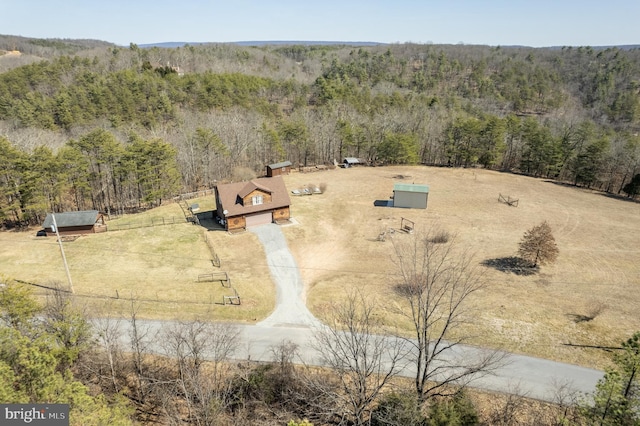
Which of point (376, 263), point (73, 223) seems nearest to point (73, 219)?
point (73, 223)

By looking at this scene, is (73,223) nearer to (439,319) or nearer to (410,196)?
(439,319)

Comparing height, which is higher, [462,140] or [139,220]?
[462,140]

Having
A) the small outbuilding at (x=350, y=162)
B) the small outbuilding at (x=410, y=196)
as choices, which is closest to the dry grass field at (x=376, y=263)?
the small outbuilding at (x=410, y=196)

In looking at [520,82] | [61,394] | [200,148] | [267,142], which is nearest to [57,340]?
[61,394]

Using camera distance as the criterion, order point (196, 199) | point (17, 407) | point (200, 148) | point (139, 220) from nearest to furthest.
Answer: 1. point (17, 407)
2. point (139, 220)
3. point (196, 199)
4. point (200, 148)

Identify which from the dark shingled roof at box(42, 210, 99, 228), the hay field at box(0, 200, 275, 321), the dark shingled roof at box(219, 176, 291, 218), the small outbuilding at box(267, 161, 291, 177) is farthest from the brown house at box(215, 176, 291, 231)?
the small outbuilding at box(267, 161, 291, 177)

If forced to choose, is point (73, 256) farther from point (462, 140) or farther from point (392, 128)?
point (462, 140)
